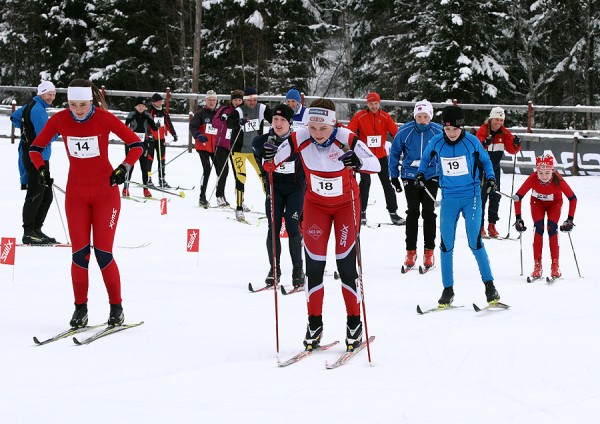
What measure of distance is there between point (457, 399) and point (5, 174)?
1328cm

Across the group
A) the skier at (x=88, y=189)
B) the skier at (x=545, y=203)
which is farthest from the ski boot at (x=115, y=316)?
the skier at (x=545, y=203)

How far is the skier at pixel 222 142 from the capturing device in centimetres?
1256

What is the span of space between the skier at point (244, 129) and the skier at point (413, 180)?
2891 mm

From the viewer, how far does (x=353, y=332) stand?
5.77 meters

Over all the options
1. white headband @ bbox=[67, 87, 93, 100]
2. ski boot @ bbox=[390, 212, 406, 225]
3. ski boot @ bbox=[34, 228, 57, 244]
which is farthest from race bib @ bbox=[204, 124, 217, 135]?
white headband @ bbox=[67, 87, 93, 100]

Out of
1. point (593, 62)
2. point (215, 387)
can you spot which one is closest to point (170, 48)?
point (593, 62)

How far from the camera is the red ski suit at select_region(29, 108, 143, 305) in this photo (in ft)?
20.4

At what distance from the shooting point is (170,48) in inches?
1273

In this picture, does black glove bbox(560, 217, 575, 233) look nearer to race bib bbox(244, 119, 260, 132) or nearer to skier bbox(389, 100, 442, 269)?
skier bbox(389, 100, 442, 269)

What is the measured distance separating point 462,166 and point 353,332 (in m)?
2.23

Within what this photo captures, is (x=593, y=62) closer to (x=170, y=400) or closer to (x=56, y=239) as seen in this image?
(x=56, y=239)

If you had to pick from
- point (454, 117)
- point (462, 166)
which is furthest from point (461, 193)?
point (454, 117)

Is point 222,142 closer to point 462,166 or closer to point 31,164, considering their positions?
point 31,164

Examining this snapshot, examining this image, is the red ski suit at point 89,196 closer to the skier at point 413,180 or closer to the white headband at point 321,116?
the white headband at point 321,116
